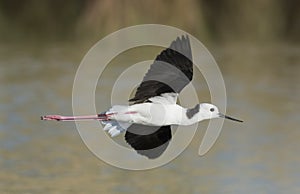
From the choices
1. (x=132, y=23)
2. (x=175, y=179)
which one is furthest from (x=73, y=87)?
(x=175, y=179)

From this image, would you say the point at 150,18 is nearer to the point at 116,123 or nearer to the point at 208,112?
the point at 208,112

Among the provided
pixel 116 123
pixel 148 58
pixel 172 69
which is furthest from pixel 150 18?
pixel 172 69

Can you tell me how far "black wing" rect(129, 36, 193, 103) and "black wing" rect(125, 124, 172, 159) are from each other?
9.9 inches

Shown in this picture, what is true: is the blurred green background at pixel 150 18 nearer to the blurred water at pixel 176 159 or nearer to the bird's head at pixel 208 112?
the blurred water at pixel 176 159

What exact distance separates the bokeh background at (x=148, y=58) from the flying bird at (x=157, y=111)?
0.95m

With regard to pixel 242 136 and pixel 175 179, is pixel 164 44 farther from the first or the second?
pixel 175 179

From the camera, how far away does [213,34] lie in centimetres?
1404

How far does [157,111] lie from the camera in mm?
6074

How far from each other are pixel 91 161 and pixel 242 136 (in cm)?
148

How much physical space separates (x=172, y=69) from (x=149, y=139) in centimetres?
60

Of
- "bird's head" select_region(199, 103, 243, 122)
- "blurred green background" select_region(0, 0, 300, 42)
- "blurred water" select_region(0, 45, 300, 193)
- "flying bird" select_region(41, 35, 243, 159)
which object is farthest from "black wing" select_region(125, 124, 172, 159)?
"blurred green background" select_region(0, 0, 300, 42)

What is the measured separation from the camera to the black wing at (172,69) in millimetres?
5750

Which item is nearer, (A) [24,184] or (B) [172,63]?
(B) [172,63]

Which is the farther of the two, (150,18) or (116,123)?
(150,18)
